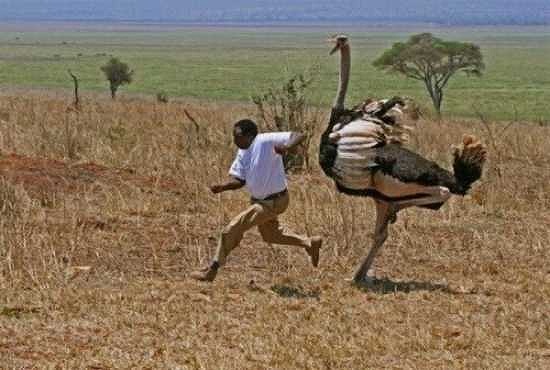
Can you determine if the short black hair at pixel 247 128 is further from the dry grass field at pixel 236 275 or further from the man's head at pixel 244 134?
the dry grass field at pixel 236 275

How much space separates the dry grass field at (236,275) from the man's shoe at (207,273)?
0.07 meters

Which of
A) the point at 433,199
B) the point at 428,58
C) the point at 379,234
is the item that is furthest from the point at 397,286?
the point at 428,58

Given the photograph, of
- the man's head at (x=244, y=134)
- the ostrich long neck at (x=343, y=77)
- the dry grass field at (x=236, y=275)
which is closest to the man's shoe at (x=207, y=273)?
the dry grass field at (x=236, y=275)

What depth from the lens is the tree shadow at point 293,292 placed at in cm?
807

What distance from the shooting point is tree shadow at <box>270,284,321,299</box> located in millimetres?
8070

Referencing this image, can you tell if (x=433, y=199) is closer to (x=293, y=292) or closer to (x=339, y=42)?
(x=293, y=292)

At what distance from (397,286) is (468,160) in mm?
1017

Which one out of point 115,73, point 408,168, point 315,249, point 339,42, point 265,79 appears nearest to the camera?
point 408,168

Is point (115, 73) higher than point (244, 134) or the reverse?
the reverse

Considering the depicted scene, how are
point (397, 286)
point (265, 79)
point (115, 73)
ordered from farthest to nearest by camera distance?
point (265, 79)
point (115, 73)
point (397, 286)

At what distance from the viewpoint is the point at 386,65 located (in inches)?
1574

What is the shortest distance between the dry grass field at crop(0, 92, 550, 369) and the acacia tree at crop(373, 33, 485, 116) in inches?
965

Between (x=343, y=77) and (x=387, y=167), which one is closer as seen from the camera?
(x=387, y=167)

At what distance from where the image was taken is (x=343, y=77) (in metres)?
8.83
